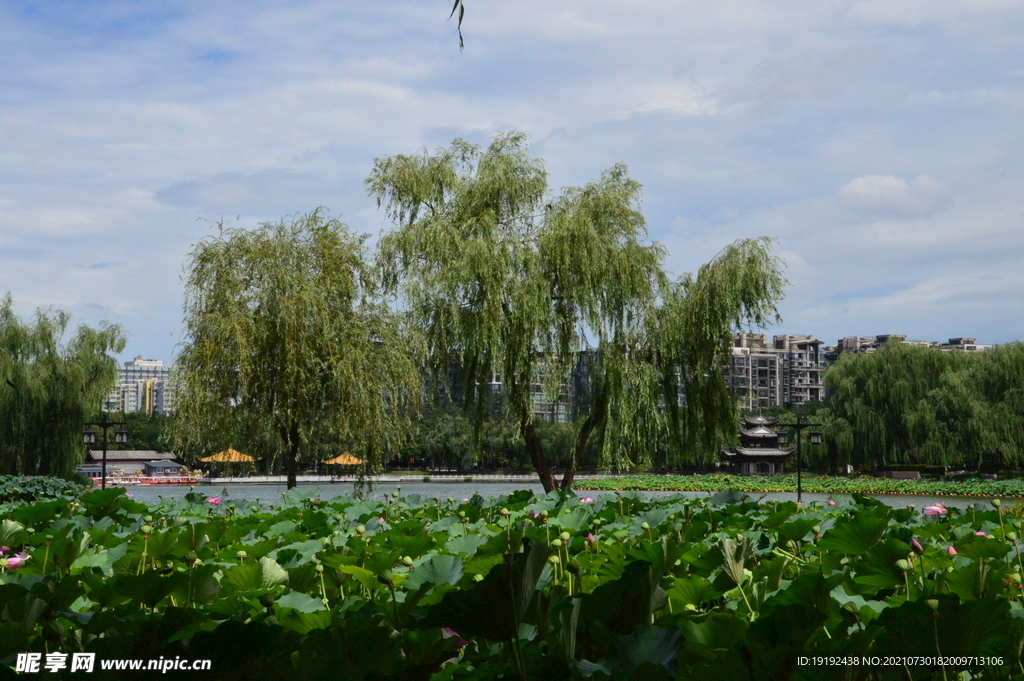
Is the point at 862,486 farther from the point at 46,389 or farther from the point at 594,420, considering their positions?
the point at 46,389

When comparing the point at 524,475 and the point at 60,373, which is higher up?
the point at 60,373

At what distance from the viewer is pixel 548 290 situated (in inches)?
494

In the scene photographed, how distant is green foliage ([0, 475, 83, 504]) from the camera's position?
10.1 meters

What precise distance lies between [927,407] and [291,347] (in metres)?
25.8

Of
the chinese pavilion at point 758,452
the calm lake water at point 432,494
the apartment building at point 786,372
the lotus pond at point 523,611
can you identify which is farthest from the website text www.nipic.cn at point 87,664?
the apartment building at point 786,372

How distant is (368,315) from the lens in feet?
42.0

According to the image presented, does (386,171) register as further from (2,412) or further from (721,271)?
(2,412)

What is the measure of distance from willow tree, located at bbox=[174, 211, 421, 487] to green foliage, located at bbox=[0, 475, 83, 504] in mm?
1515

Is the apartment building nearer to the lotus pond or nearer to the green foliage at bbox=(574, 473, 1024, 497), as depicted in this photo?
the green foliage at bbox=(574, 473, 1024, 497)

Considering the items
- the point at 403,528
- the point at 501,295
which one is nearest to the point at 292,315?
the point at 501,295

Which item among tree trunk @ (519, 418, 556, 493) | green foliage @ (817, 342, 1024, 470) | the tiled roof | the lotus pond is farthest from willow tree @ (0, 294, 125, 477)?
the tiled roof

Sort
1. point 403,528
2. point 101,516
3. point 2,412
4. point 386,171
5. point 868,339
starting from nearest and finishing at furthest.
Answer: point 403,528
point 101,516
point 386,171
point 2,412
point 868,339

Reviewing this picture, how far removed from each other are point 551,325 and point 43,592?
11.3m

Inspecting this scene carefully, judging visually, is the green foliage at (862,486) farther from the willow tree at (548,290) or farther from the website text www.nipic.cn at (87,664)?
the website text www.nipic.cn at (87,664)
